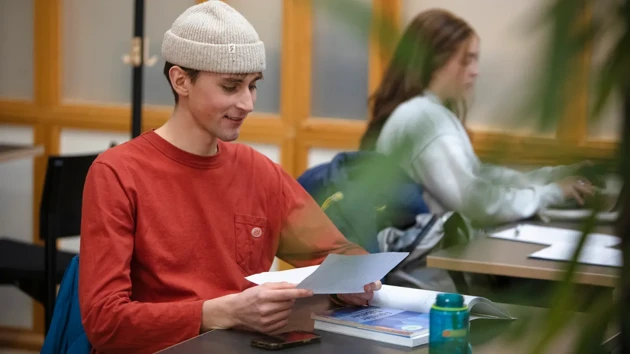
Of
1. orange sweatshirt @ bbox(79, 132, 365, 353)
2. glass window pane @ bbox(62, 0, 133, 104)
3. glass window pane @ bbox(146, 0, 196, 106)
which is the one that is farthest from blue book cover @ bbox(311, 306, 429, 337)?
glass window pane @ bbox(62, 0, 133, 104)

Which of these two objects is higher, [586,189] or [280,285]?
[586,189]

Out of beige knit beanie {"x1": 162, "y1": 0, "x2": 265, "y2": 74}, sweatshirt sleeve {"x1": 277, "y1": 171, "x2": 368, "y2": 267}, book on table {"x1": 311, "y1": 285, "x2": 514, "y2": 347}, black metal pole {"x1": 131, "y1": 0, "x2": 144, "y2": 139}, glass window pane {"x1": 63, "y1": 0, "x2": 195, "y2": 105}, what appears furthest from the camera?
glass window pane {"x1": 63, "y1": 0, "x2": 195, "y2": 105}

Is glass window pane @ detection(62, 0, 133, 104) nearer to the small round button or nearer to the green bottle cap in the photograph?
the small round button

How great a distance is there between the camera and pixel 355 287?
1.55 m

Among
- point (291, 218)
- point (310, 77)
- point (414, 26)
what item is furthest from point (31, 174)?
point (414, 26)

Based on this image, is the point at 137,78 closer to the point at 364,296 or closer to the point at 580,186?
the point at 364,296

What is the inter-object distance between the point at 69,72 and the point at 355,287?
10.4 feet

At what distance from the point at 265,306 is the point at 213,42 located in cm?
60

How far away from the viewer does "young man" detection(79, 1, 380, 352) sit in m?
1.63

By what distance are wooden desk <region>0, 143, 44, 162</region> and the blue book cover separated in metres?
2.35

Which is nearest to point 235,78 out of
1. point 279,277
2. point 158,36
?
point 279,277

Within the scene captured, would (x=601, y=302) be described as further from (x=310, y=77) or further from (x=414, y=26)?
(x=310, y=77)

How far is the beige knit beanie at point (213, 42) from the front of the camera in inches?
74.3

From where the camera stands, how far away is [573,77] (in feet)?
0.81
